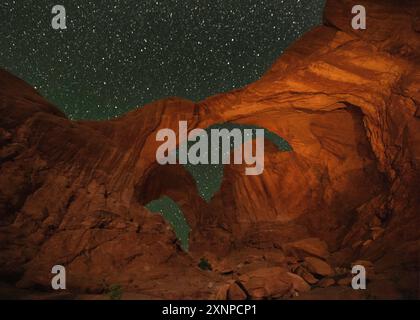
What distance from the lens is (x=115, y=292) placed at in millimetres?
6059

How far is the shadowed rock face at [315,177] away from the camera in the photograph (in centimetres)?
710

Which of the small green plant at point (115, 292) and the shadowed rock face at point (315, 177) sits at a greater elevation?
the shadowed rock face at point (315, 177)

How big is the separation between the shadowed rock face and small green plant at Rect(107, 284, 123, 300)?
287 millimetres

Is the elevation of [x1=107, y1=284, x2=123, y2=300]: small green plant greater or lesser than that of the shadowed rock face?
lesser

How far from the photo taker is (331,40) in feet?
31.4

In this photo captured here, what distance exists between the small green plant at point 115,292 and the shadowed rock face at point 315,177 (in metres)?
0.29

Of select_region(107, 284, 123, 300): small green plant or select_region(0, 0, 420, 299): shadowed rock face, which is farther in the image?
select_region(0, 0, 420, 299): shadowed rock face

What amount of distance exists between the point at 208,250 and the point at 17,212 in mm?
10046

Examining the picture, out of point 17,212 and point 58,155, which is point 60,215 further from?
point 58,155

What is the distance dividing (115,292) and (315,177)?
1070 cm

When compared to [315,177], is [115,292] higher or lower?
lower

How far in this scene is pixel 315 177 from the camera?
47.6 feet

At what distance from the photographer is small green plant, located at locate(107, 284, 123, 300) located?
19.2 ft

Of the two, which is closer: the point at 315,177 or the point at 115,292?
the point at 115,292
